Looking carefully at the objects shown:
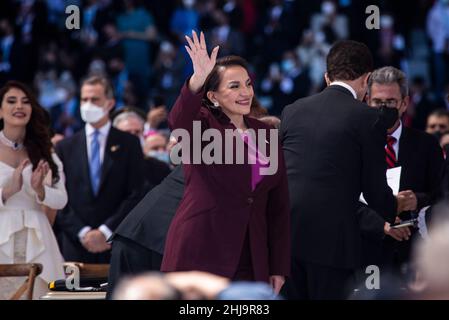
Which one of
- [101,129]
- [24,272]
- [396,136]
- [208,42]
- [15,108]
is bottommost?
[24,272]

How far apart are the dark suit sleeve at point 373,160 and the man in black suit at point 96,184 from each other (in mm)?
2913

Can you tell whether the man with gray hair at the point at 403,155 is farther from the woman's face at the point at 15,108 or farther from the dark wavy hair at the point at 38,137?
Result: the woman's face at the point at 15,108

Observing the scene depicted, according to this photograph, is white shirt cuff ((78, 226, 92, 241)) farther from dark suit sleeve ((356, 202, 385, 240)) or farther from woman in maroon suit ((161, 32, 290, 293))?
woman in maroon suit ((161, 32, 290, 293))

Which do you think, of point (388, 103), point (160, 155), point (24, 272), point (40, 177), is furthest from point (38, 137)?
point (388, 103)

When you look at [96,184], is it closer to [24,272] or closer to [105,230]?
[105,230]

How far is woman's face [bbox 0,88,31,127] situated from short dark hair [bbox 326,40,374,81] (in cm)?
234

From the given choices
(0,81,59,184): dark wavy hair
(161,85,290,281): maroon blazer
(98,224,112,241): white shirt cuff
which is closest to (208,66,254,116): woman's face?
(161,85,290,281): maroon blazer

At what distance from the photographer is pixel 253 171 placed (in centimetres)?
462

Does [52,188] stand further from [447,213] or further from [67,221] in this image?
[447,213]

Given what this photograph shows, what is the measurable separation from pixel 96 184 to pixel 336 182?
3114 millimetres

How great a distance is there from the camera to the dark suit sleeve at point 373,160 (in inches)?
198

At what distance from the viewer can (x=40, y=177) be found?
6.68 m

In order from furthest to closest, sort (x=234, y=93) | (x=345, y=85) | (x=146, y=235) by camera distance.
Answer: (x=345, y=85)
(x=146, y=235)
(x=234, y=93)
